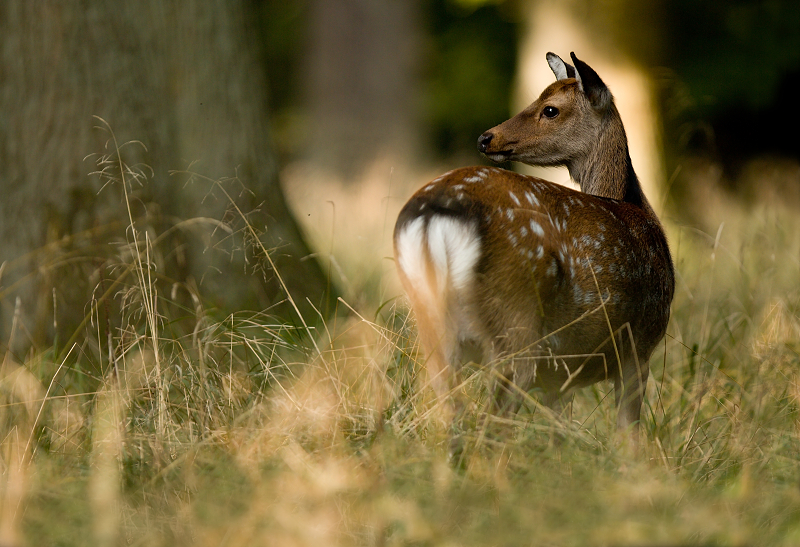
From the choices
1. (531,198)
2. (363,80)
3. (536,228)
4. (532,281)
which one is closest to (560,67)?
(531,198)

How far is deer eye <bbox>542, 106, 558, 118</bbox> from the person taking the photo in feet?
12.7

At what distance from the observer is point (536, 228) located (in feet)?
9.55

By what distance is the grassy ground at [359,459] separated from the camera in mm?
2221

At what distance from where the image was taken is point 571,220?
3.10 m

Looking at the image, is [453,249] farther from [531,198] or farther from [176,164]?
[176,164]

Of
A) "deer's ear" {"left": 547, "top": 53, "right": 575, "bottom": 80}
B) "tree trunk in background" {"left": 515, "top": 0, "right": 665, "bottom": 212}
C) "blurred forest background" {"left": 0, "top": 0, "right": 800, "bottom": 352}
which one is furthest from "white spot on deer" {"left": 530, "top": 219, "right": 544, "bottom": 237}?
"tree trunk in background" {"left": 515, "top": 0, "right": 665, "bottom": 212}

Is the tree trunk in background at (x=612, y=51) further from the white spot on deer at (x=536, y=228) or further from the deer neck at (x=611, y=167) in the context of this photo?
the white spot on deer at (x=536, y=228)

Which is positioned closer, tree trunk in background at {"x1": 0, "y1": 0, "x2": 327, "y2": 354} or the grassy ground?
the grassy ground

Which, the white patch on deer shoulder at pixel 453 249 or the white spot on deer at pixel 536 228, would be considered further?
the white spot on deer at pixel 536 228

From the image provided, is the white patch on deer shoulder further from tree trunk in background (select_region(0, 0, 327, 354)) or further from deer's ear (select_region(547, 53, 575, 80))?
deer's ear (select_region(547, 53, 575, 80))

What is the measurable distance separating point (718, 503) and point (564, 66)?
2244 mm

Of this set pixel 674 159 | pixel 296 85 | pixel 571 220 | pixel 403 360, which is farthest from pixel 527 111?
pixel 296 85

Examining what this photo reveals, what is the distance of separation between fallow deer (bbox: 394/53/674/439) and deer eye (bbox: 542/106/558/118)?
538mm

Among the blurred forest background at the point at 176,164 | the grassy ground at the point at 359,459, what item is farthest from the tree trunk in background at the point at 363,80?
the grassy ground at the point at 359,459
